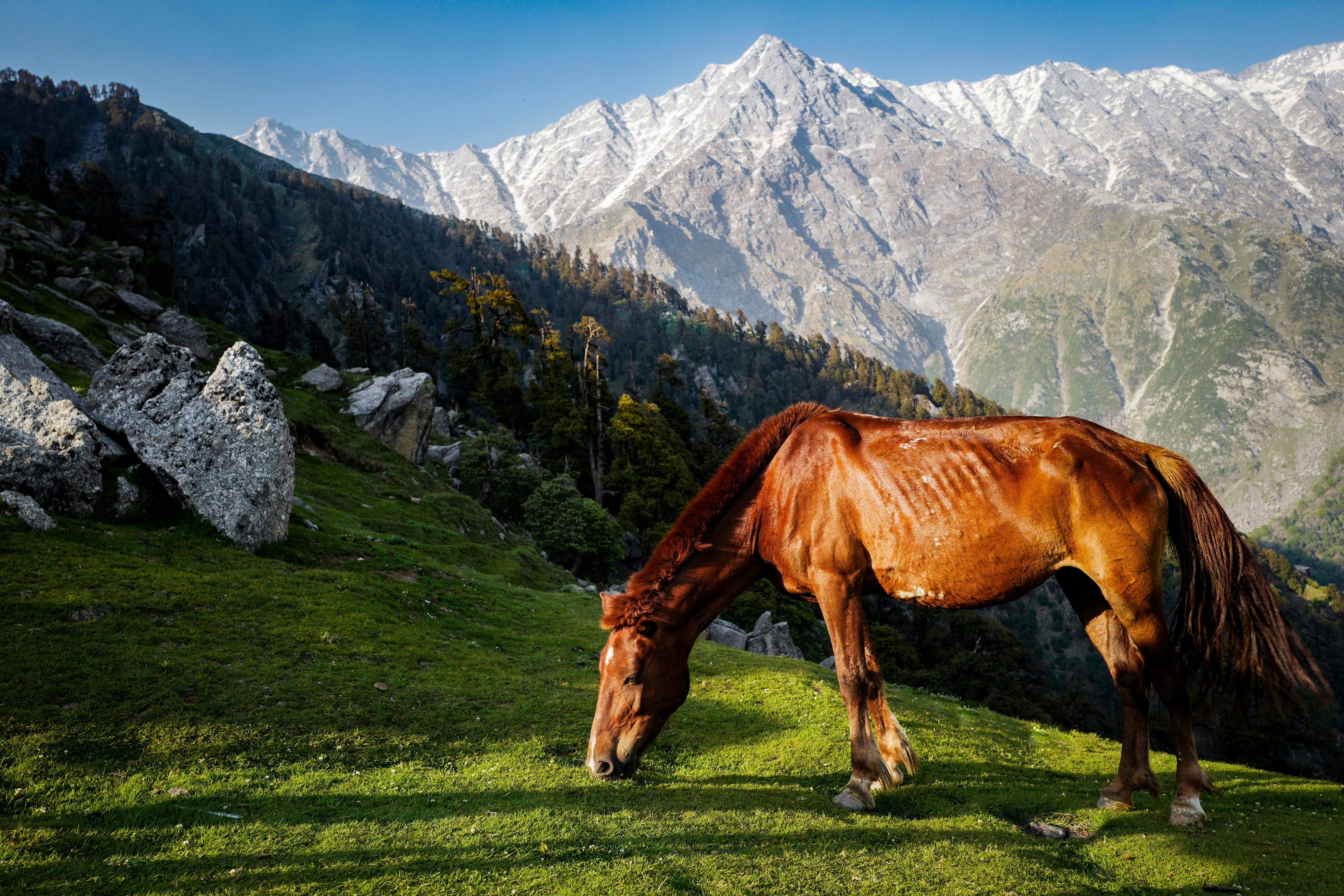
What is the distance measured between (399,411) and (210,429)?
2348 cm

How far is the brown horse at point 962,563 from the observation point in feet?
22.0

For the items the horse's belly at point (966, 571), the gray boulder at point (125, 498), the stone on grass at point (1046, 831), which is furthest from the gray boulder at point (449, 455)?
the stone on grass at point (1046, 831)

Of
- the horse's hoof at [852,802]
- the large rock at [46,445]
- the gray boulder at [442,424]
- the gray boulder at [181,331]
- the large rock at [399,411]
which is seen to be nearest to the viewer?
the horse's hoof at [852,802]

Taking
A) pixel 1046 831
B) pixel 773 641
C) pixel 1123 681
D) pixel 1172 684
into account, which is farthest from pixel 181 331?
pixel 1172 684

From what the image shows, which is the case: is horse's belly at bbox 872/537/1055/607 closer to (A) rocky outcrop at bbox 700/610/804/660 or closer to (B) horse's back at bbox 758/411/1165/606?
(B) horse's back at bbox 758/411/1165/606

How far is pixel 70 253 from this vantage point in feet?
149

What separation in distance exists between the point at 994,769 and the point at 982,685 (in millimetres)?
51376

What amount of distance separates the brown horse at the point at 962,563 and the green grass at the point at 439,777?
879 mm

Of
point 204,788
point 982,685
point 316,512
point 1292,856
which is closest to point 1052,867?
point 1292,856

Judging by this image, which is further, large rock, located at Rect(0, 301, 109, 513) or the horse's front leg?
large rock, located at Rect(0, 301, 109, 513)

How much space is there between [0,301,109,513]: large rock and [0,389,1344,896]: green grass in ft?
3.04

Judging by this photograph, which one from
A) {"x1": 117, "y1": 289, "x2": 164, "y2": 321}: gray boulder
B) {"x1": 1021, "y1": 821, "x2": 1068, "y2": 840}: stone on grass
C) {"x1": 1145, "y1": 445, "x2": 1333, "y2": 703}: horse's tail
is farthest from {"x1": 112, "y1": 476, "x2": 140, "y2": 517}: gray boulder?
{"x1": 117, "y1": 289, "x2": 164, "y2": 321}: gray boulder

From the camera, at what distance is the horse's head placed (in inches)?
280

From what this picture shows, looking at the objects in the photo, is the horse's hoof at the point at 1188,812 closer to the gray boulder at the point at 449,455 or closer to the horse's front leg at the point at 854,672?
the horse's front leg at the point at 854,672
